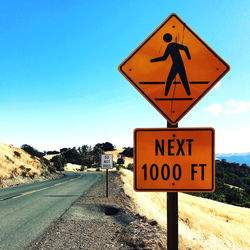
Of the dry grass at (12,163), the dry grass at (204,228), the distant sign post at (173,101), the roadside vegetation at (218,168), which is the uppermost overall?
the distant sign post at (173,101)

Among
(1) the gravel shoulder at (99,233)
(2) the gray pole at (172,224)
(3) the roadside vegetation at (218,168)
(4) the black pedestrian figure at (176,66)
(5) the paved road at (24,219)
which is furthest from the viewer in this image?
(3) the roadside vegetation at (218,168)

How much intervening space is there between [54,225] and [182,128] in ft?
19.6

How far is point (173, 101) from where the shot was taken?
2.18 m

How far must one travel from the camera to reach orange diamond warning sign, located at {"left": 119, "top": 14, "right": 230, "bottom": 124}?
2.15 metres

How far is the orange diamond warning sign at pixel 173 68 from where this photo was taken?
7.05 feet

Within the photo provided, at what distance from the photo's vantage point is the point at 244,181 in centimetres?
5331

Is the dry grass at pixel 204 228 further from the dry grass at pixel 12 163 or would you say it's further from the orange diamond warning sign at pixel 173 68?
the dry grass at pixel 12 163

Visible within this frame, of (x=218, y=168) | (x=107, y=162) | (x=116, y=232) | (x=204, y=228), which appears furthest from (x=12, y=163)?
(x=218, y=168)

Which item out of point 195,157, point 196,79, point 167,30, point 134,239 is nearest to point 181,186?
point 195,157

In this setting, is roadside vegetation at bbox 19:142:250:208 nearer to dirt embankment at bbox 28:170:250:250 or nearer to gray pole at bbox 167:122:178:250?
dirt embankment at bbox 28:170:250:250

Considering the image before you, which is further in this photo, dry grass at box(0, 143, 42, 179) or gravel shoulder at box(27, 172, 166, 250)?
dry grass at box(0, 143, 42, 179)

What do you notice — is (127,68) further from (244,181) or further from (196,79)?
(244,181)

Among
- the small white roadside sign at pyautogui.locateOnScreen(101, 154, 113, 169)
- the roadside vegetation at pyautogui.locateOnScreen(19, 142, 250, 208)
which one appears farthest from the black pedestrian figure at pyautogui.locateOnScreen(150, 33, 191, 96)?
the roadside vegetation at pyautogui.locateOnScreen(19, 142, 250, 208)

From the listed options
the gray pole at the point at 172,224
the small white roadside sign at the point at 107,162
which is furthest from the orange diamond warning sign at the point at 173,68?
the small white roadside sign at the point at 107,162
